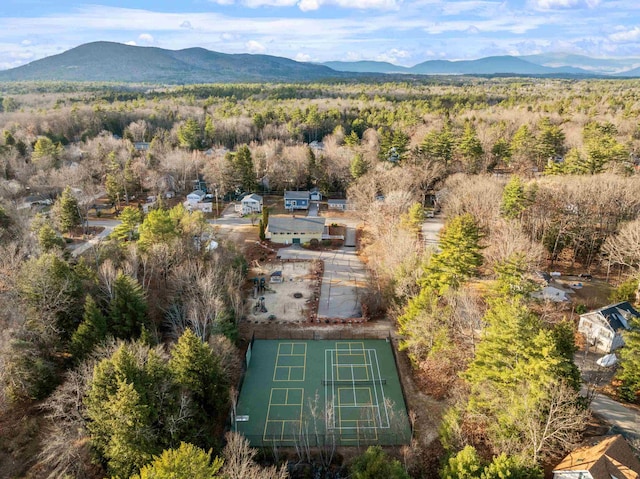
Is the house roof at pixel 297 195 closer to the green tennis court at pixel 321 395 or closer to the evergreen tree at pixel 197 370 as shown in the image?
the green tennis court at pixel 321 395

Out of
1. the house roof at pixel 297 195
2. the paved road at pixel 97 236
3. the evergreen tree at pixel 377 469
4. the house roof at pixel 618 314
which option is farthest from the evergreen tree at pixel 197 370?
the house roof at pixel 297 195

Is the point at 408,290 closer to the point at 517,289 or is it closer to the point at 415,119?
the point at 517,289

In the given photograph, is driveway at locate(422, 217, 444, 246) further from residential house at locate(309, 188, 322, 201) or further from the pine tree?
the pine tree

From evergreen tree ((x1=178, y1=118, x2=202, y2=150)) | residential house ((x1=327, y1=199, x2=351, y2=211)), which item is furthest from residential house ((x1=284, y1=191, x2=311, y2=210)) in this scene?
evergreen tree ((x1=178, y1=118, x2=202, y2=150))

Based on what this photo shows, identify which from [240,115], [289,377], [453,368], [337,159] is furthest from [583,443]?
[240,115]

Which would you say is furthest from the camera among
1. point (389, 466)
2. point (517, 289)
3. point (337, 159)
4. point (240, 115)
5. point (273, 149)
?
point (240, 115)

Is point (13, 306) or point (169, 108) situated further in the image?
point (169, 108)
